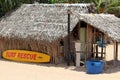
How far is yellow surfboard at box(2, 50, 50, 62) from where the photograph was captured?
18.1 m

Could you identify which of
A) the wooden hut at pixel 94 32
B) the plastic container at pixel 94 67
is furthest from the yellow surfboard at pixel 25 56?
the plastic container at pixel 94 67

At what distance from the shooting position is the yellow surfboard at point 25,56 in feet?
59.4

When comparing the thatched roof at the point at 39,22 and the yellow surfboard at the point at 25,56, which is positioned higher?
the thatched roof at the point at 39,22

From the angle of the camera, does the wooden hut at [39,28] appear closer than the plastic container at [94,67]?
No

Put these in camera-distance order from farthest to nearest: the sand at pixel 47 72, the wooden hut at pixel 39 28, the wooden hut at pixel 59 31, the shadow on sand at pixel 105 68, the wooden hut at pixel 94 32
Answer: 1. the wooden hut at pixel 39 28
2. the wooden hut at pixel 59 31
3. the wooden hut at pixel 94 32
4. the shadow on sand at pixel 105 68
5. the sand at pixel 47 72

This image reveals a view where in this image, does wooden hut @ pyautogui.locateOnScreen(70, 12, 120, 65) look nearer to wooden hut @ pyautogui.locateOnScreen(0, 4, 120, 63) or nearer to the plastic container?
wooden hut @ pyautogui.locateOnScreen(0, 4, 120, 63)

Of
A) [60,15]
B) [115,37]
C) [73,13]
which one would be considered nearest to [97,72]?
[115,37]

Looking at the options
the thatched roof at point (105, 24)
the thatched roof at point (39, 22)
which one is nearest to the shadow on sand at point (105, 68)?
the thatched roof at point (39, 22)

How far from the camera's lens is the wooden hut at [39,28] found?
58.1 feet

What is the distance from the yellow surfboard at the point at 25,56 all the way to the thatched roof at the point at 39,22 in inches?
32.4

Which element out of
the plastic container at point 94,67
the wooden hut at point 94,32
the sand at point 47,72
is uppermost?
the wooden hut at point 94,32

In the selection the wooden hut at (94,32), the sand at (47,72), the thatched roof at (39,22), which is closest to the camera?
the sand at (47,72)

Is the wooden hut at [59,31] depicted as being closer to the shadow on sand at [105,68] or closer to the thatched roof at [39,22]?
the thatched roof at [39,22]

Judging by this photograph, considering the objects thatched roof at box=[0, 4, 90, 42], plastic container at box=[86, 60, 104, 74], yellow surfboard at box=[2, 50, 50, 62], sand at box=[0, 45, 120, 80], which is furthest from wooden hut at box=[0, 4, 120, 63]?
plastic container at box=[86, 60, 104, 74]
